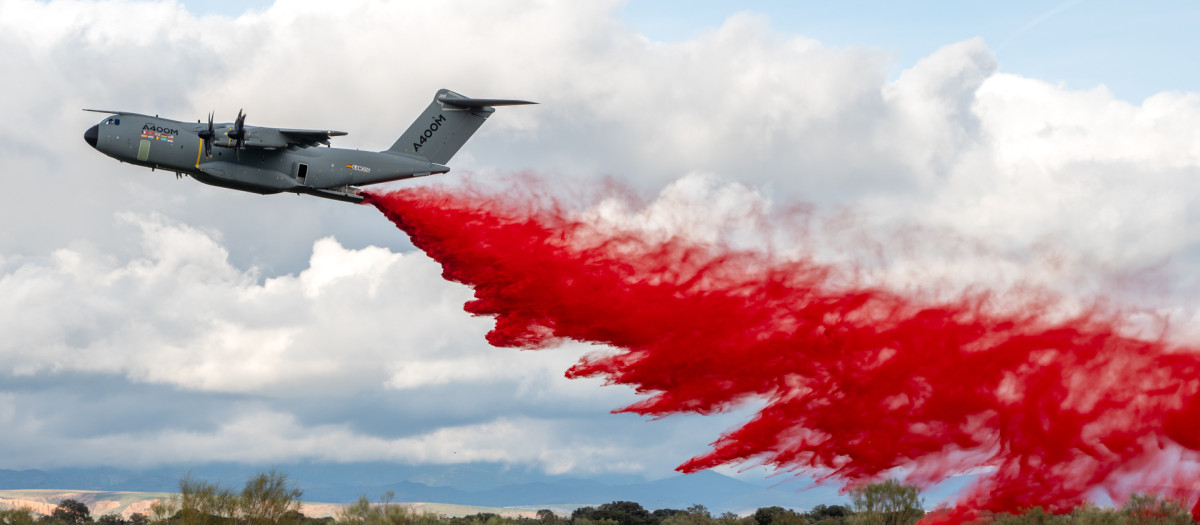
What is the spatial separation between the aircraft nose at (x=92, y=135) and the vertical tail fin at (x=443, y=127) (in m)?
11.1

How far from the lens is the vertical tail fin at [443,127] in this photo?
46.9 m

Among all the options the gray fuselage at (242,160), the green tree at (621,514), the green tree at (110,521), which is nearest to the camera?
the gray fuselage at (242,160)

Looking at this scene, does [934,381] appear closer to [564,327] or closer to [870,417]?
[870,417]

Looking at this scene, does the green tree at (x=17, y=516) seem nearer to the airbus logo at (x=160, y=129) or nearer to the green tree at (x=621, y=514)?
the airbus logo at (x=160, y=129)

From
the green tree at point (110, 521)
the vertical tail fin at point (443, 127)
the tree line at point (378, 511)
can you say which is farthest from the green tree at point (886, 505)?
the green tree at point (110, 521)

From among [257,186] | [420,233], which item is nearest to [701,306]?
[420,233]

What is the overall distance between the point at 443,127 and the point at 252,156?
8366 mm

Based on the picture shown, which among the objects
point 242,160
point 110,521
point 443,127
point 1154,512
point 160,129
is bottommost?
point 1154,512

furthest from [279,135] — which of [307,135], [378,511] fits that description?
[378,511]

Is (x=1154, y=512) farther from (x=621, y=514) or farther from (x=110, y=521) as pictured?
(x=110, y=521)

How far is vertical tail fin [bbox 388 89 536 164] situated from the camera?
46.9 metres

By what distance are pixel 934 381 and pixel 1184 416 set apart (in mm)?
7816

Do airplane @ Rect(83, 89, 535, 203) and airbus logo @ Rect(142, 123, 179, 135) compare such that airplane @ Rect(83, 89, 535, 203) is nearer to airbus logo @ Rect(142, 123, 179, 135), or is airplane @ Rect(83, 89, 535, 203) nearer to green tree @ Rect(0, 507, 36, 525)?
airbus logo @ Rect(142, 123, 179, 135)

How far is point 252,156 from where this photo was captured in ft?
140
